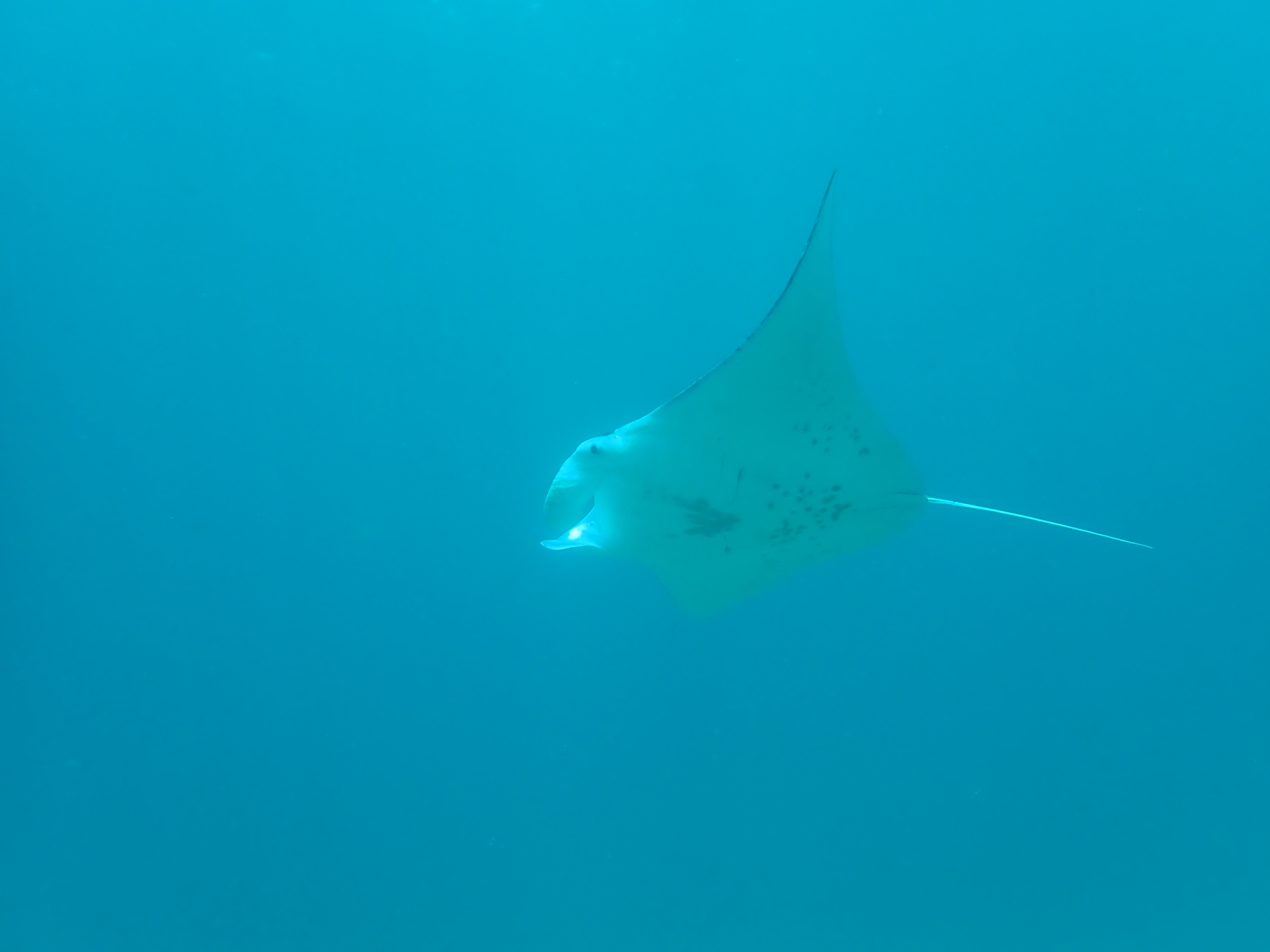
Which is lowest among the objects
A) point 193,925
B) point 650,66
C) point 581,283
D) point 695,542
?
point 193,925

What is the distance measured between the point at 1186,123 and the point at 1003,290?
2.06 metres

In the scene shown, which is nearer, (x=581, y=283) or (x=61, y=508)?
(x=61, y=508)

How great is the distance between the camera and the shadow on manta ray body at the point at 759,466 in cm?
206

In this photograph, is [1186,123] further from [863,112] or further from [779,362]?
[779,362]

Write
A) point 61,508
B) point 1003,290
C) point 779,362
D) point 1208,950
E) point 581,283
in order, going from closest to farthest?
1. point 779,362
2. point 1208,950
3. point 61,508
4. point 1003,290
5. point 581,283

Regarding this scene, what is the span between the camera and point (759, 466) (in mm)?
2316

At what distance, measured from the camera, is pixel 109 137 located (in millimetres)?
6426

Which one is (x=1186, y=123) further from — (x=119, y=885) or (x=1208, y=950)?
(x=119, y=885)

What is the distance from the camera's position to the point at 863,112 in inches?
273

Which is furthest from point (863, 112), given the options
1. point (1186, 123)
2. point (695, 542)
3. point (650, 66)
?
point (695, 542)

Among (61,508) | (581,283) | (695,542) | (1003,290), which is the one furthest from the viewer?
(581,283)

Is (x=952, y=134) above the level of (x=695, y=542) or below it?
above

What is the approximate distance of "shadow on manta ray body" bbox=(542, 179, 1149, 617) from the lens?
2059 mm

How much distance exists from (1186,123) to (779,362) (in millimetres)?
6697
